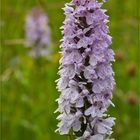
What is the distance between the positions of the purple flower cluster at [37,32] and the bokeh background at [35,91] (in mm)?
97

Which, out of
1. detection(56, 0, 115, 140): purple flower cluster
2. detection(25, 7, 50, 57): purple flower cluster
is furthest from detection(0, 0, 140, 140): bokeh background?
detection(56, 0, 115, 140): purple flower cluster

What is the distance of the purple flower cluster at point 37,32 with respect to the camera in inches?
240

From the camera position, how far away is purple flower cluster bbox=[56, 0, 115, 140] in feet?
8.15

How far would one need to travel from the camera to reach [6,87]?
5398mm

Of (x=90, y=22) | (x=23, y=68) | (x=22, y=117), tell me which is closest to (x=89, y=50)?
(x=90, y=22)

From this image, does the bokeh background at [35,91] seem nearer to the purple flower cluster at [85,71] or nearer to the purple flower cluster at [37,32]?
the purple flower cluster at [37,32]

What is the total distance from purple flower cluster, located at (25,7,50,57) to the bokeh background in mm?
97

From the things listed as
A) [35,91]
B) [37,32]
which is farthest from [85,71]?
[37,32]

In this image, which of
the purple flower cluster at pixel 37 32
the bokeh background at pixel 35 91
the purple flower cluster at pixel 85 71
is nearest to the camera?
the purple flower cluster at pixel 85 71

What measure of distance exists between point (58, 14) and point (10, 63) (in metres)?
1.96

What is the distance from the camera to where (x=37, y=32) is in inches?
247

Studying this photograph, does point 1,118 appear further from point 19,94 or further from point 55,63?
point 55,63

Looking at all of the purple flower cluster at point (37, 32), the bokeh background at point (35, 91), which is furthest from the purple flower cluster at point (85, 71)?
the purple flower cluster at point (37, 32)

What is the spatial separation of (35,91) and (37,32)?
99 centimetres
